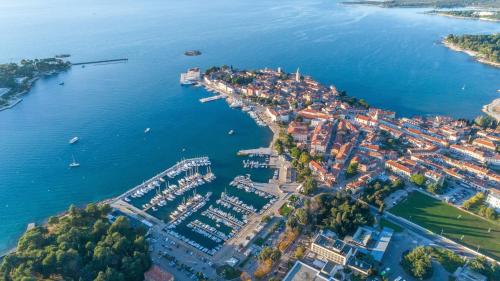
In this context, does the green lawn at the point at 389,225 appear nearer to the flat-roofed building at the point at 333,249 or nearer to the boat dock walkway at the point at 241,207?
the flat-roofed building at the point at 333,249

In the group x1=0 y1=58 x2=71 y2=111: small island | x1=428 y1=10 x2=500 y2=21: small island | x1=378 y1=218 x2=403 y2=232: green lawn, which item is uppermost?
x1=428 y1=10 x2=500 y2=21: small island

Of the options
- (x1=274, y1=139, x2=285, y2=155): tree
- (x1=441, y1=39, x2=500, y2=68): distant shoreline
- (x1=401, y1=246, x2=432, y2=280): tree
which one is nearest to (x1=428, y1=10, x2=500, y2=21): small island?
(x1=441, y1=39, x2=500, y2=68): distant shoreline

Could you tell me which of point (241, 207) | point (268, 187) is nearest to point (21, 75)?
point (241, 207)

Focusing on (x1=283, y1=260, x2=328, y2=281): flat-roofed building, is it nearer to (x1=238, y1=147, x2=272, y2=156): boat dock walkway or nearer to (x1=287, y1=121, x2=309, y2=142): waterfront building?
(x1=238, y1=147, x2=272, y2=156): boat dock walkway

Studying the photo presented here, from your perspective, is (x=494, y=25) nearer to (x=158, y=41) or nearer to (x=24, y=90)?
(x=158, y=41)

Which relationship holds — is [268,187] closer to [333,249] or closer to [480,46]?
[333,249]

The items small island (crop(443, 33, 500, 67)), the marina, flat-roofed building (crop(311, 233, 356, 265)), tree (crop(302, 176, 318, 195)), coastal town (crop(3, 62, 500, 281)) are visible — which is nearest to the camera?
flat-roofed building (crop(311, 233, 356, 265))

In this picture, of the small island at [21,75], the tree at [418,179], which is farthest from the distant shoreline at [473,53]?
the small island at [21,75]
